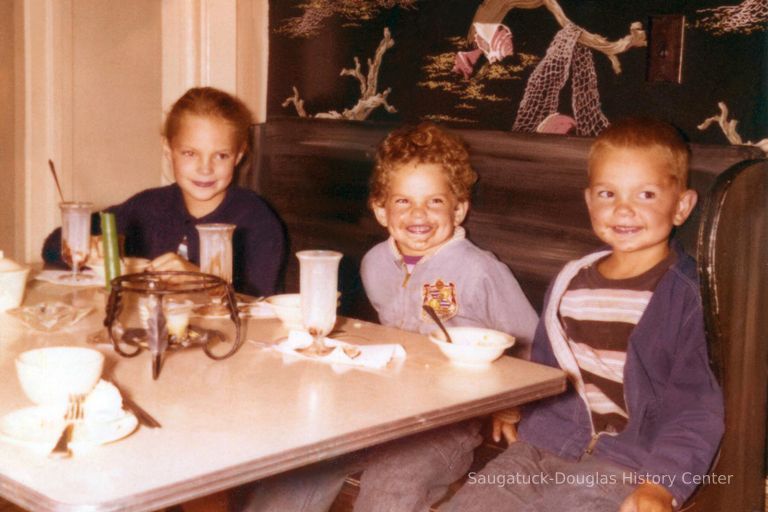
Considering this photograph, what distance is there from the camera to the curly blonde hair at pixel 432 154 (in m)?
2.48

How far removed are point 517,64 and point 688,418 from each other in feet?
4.05

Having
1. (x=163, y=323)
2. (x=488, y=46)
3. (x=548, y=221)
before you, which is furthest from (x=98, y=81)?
(x=163, y=323)

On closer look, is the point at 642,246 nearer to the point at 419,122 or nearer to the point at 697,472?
the point at 697,472

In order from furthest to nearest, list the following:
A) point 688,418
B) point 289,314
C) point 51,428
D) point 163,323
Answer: point 289,314, point 688,418, point 163,323, point 51,428

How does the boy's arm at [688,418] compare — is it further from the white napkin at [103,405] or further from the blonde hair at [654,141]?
the white napkin at [103,405]

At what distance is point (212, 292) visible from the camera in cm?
206

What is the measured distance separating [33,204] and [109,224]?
220 centimetres

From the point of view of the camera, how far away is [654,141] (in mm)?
2117

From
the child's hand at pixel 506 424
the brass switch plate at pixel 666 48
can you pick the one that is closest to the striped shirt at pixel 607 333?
the child's hand at pixel 506 424

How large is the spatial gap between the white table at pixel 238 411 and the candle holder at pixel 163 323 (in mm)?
34

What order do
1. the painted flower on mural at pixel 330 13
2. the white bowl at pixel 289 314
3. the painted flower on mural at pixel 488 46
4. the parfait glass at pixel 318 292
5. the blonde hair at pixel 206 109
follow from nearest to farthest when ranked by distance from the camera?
the parfait glass at pixel 318 292
the white bowl at pixel 289 314
the painted flower on mural at pixel 488 46
the blonde hair at pixel 206 109
the painted flower on mural at pixel 330 13

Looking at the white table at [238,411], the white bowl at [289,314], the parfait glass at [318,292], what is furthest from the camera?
the white bowl at [289,314]

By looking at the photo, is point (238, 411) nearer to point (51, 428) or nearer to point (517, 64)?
point (51, 428)

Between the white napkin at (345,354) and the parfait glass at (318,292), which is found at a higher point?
the parfait glass at (318,292)
